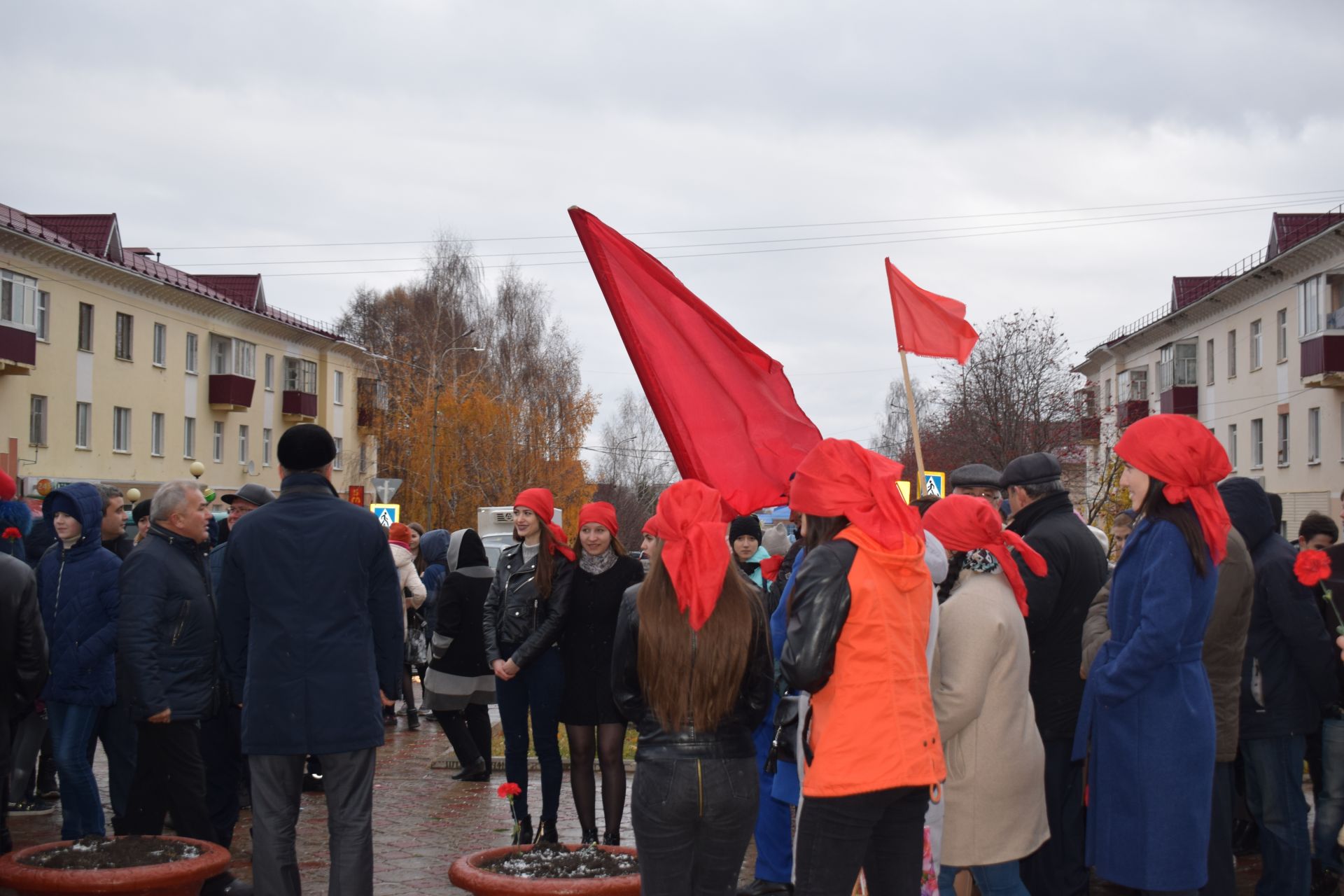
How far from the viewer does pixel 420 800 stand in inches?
388

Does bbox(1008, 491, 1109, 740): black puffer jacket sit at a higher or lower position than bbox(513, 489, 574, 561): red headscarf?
lower

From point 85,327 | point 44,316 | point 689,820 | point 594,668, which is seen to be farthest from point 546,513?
point 85,327

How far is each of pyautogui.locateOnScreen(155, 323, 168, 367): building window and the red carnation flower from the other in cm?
4506

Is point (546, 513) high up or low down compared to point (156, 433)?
down

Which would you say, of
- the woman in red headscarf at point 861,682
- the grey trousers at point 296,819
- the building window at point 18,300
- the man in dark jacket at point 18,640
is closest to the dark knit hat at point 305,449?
the grey trousers at point 296,819

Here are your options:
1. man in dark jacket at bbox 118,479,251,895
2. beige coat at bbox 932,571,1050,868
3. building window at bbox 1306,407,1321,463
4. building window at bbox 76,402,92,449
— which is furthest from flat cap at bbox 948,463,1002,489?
building window at bbox 76,402,92,449

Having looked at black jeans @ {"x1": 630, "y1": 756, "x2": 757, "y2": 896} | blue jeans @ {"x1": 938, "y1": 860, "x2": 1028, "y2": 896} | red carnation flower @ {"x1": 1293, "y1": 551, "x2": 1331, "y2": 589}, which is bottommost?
blue jeans @ {"x1": 938, "y1": 860, "x2": 1028, "y2": 896}

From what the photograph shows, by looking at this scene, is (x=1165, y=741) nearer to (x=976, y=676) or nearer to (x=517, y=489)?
(x=976, y=676)

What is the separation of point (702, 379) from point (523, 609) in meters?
1.82

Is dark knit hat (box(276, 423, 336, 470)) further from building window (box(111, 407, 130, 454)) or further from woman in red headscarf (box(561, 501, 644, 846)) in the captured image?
building window (box(111, 407, 130, 454))

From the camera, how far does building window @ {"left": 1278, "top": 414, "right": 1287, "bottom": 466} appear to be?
135ft

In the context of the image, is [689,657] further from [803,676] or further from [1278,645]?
[1278,645]

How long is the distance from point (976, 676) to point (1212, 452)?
1.27m

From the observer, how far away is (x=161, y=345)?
4653 centimetres
